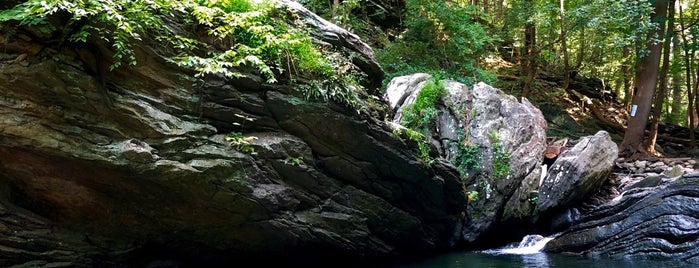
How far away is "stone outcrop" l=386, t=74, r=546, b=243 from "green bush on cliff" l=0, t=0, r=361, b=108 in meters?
4.06

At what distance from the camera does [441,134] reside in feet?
38.6

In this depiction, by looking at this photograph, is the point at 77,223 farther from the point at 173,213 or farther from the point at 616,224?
the point at 616,224

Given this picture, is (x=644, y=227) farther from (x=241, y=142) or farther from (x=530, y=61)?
(x=530, y=61)

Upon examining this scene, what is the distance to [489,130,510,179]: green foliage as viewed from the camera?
36.9ft

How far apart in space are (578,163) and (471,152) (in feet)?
9.03

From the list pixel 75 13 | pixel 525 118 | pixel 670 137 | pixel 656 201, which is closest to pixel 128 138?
pixel 75 13

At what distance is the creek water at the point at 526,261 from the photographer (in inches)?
340

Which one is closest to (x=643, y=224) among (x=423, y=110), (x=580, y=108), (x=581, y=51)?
(x=423, y=110)

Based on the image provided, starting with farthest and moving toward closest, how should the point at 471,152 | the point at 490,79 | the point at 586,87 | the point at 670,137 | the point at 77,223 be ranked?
1. the point at 586,87
2. the point at 670,137
3. the point at 490,79
4. the point at 471,152
5. the point at 77,223

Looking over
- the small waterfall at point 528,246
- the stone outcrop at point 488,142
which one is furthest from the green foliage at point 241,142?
the small waterfall at point 528,246

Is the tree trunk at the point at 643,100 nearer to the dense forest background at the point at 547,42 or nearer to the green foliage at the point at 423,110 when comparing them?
the dense forest background at the point at 547,42

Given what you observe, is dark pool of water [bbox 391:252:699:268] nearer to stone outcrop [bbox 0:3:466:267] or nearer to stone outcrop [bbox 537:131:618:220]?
stone outcrop [bbox 0:3:466:267]

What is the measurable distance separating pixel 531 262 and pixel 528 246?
2.20 m

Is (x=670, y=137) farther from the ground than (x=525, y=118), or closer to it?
closer to it
